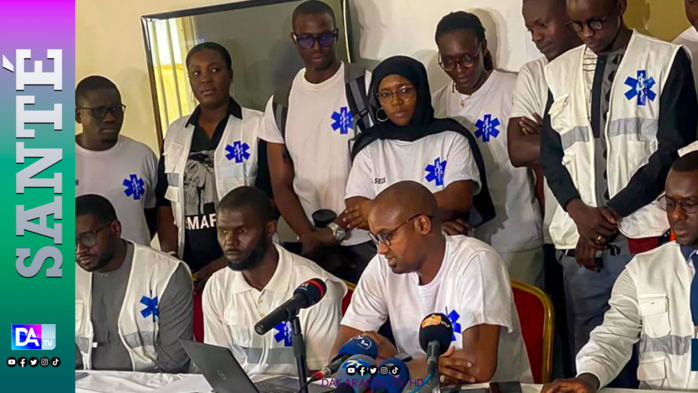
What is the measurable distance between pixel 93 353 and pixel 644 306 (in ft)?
5.31

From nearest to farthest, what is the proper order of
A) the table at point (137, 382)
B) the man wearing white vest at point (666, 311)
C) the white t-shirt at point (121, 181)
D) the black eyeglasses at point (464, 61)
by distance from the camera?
the man wearing white vest at point (666, 311) < the table at point (137, 382) < the black eyeglasses at point (464, 61) < the white t-shirt at point (121, 181)

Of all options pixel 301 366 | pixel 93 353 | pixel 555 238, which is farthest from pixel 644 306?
pixel 93 353

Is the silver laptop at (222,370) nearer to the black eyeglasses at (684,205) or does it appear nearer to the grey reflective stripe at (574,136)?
the black eyeglasses at (684,205)

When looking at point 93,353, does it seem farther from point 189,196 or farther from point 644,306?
point 644,306

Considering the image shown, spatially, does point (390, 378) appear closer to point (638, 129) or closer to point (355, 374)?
point (355, 374)

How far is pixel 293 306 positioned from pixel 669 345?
3.00 ft

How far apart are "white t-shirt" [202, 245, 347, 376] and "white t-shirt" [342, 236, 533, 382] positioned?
0.46 ft

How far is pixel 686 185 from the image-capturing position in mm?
2145

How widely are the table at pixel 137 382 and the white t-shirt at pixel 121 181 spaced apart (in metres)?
1.03

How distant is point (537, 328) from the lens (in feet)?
8.29

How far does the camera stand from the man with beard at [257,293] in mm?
2596

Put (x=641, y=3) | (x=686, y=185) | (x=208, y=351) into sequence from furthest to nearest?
(x=641, y=3)
(x=686, y=185)
(x=208, y=351)

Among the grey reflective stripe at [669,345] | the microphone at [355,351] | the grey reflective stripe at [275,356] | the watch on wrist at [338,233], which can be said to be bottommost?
the grey reflective stripe at [275,356]

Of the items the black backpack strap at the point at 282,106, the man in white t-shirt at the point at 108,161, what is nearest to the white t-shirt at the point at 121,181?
the man in white t-shirt at the point at 108,161
